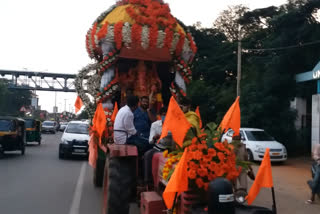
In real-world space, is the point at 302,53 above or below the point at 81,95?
above

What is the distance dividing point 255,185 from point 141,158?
8.25 ft

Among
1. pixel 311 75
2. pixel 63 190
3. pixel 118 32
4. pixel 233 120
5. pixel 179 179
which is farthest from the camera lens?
pixel 311 75

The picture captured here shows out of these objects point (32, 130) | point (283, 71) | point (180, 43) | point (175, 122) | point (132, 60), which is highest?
point (283, 71)

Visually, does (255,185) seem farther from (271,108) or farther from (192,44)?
(271,108)

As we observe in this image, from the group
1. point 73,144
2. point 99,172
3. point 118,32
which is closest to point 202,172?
point 118,32

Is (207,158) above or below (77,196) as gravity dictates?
above

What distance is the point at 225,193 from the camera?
3.36m

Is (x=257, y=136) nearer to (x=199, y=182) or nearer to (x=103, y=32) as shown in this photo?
(x=103, y=32)

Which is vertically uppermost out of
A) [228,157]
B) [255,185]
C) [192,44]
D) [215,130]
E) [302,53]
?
[302,53]

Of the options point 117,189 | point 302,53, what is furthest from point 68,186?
point 302,53

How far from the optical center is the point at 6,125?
1641 cm

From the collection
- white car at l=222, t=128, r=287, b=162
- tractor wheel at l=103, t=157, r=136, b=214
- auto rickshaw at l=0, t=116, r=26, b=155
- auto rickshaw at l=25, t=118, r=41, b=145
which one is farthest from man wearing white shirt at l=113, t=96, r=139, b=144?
auto rickshaw at l=25, t=118, r=41, b=145

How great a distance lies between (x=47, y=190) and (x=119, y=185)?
4.95 meters

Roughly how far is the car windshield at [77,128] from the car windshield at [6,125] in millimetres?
2637
